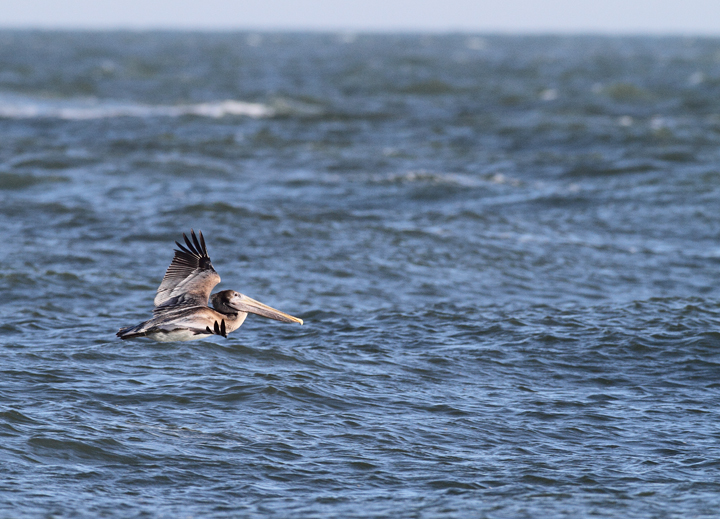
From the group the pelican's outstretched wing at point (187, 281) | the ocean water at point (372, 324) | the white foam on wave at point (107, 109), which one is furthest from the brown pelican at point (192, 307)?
→ the white foam on wave at point (107, 109)

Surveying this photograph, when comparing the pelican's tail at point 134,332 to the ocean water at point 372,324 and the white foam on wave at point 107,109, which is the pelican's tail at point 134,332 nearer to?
the ocean water at point 372,324

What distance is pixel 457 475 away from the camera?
826 centimetres

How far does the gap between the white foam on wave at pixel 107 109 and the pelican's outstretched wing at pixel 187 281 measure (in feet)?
77.0

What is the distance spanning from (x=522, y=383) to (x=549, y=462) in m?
2.10

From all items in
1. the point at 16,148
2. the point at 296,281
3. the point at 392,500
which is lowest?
the point at 392,500

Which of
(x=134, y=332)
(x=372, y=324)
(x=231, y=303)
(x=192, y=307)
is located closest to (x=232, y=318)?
(x=231, y=303)

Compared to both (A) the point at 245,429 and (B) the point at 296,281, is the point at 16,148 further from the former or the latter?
(A) the point at 245,429

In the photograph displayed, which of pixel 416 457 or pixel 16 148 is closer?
pixel 416 457

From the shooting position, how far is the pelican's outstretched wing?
9.32 meters

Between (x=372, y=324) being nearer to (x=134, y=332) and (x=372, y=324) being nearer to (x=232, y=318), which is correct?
(x=232, y=318)

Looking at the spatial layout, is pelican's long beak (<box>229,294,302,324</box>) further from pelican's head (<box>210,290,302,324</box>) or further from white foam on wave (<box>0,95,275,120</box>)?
white foam on wave (<box>0,95,275,120</box>)

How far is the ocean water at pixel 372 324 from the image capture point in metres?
8.15

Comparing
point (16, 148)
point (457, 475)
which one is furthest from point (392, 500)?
point (16, 148)

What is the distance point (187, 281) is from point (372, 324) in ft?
11.7
